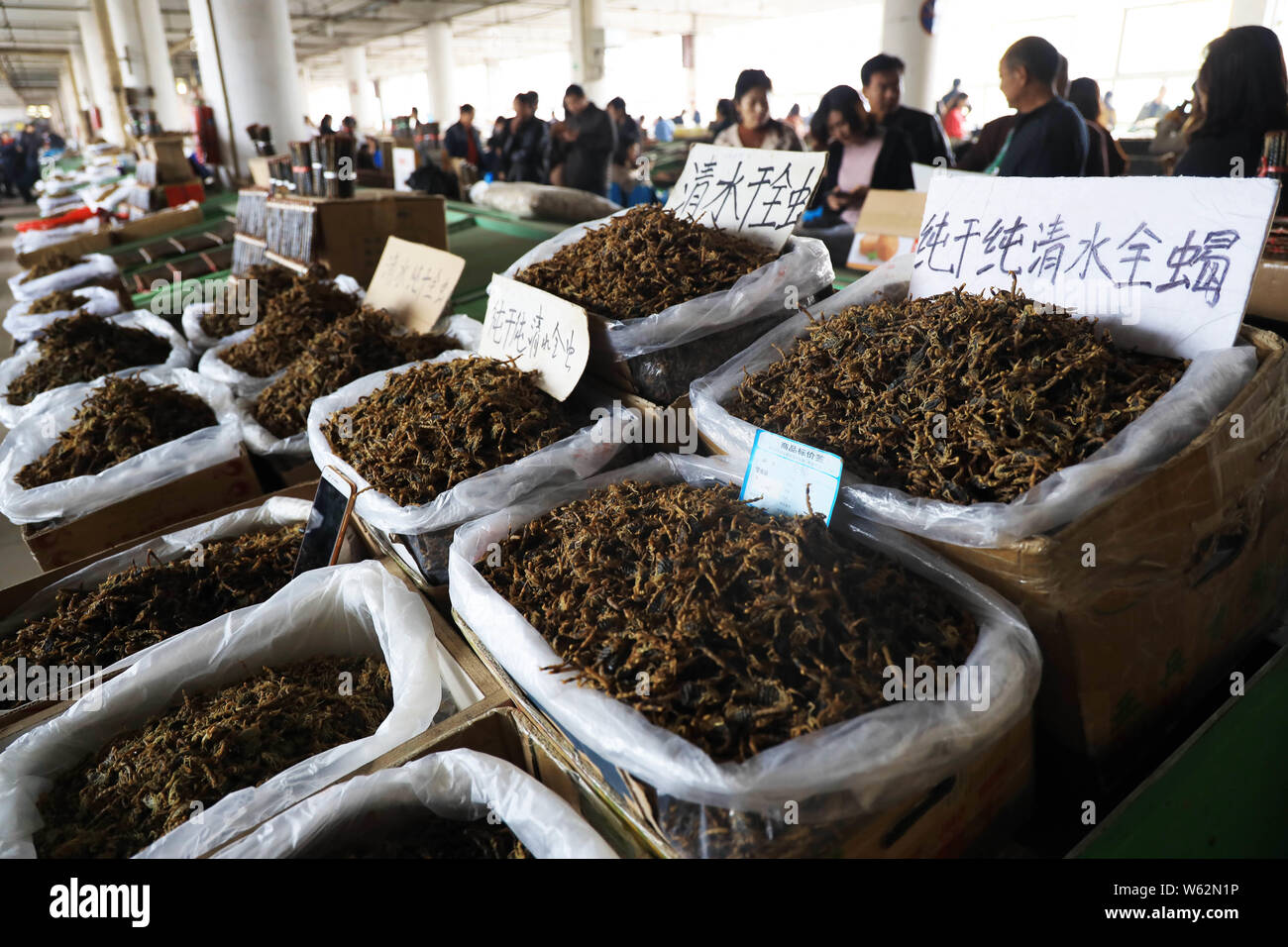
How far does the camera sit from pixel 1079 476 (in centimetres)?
91

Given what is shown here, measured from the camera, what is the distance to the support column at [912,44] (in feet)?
27.2

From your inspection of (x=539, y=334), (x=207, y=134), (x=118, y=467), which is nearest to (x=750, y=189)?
(x=539, y=334)

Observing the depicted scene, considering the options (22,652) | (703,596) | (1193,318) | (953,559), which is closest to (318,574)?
(22,652)

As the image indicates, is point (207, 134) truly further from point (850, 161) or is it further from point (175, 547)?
point (175, 547)

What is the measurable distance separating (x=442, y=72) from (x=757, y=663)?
906 inches

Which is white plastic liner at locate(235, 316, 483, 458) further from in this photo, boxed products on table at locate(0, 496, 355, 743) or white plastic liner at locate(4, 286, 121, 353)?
white plastic liner at locate(4, 286, 121, 353)

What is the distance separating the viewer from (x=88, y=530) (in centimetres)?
190

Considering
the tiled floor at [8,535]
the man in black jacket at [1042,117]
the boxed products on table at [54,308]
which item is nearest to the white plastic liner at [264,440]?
the tiled floor at [8,535]

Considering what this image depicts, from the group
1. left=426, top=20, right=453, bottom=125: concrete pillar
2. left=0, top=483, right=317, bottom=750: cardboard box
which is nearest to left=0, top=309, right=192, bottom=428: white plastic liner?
left=0, top=483, right=317, bottom=750: cardboard box

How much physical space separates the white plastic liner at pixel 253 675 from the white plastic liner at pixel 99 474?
2.59 ft

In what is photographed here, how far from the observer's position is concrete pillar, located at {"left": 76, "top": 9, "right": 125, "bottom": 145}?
15930 mm

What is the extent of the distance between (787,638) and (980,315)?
0.61 m

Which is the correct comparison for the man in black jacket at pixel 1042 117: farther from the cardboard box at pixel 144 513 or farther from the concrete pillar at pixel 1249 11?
the concrete pillar at pixel 1249 11
